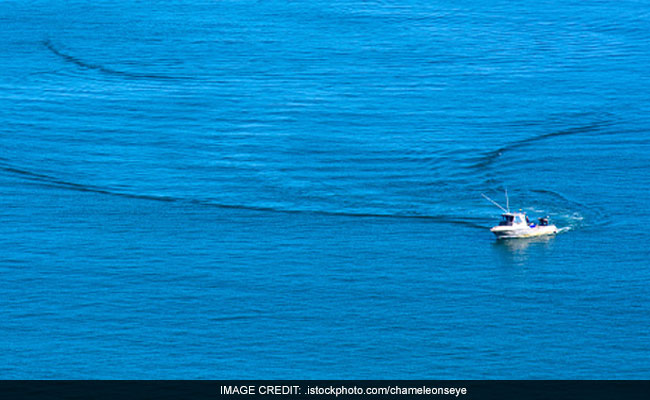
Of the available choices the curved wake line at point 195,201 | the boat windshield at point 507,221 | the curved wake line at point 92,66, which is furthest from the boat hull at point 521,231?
the curved wake line at point 92,66

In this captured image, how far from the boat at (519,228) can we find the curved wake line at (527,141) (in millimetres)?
16378

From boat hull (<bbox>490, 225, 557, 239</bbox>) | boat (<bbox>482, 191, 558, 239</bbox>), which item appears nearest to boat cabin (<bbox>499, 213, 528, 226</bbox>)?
boat (<bbox>482, 191, 558, 239</bbox>)

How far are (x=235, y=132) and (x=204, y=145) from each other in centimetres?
521

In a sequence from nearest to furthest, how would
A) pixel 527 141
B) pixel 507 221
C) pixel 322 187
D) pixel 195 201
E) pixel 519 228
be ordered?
pixel 519 228
pixel 507 221
pixel 195 201
pixel 322 187
pixel 527 141

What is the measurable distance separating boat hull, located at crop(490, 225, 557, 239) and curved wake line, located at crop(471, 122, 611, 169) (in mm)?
17585

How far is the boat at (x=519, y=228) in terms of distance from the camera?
94.1m

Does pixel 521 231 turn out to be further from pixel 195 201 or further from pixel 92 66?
pixel 92 66

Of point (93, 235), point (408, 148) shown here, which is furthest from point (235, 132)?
point (93, 235)

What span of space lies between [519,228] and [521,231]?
1.12 feet

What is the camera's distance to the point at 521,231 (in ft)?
310

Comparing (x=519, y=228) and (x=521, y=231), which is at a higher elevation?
(x=519, y=228)
